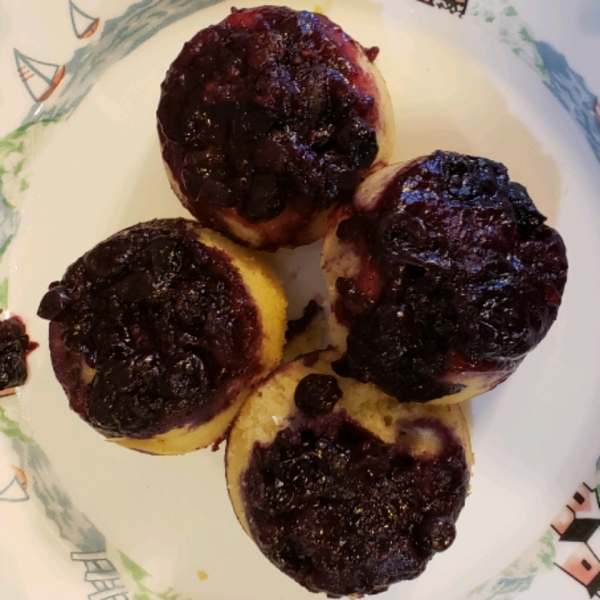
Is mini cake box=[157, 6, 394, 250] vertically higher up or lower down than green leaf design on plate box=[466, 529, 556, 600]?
higher up

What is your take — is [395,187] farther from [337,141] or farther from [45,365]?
[45,365]

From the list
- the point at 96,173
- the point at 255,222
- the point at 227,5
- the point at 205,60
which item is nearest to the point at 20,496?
the point at 96,173

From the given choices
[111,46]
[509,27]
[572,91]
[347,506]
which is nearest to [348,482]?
[347,506]

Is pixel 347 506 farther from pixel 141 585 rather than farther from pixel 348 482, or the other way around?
pixel 141 585

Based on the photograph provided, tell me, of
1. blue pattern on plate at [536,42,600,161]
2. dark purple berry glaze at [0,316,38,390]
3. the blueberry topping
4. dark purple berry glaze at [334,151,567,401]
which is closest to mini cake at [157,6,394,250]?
the blueberry topping

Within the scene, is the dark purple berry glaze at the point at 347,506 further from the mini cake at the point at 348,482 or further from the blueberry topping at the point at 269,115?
the blueberry topping at the point at 269,115

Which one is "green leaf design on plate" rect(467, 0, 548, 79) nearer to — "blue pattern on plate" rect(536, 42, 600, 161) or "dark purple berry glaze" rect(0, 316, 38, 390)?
"blue pattern on plate" rect(536, 42, 600, 161)
